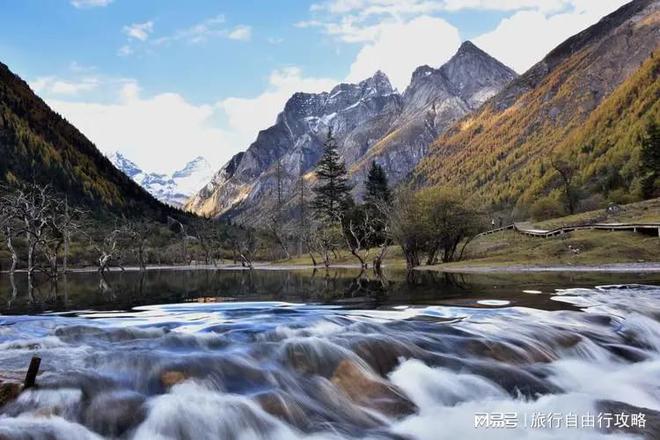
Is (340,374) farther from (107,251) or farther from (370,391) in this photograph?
(107,251)

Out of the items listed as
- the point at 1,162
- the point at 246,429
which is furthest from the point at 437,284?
the point at 1,162

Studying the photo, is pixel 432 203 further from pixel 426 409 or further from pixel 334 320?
pixel 426 409

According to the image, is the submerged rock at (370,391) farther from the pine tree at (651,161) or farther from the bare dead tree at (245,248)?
the pine tree at (651,161)

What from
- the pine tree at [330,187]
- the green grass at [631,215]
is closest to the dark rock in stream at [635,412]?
the green grass at [631,215]

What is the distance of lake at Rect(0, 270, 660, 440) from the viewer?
37.1 ft

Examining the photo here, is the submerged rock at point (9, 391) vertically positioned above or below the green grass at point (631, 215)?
below

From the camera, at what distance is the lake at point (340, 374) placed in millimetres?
11297

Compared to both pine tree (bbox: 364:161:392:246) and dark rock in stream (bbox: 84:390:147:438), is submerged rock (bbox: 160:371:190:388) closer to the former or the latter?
dark rock in stream (bbox: 84:390:147:438)

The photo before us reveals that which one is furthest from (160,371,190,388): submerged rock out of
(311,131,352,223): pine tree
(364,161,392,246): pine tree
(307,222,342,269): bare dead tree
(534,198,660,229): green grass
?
(311,131,352,223): pine tree

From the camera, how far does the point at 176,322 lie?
68.2 ft

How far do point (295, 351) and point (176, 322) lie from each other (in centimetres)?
722

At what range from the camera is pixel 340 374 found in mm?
13797

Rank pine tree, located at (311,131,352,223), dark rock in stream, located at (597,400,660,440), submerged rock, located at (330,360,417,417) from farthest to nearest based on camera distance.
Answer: pine tree, located at (311,131,352,223), submerged rock, located at (330,360,417,417), dark rock in stream, located at (597,400,660,440)

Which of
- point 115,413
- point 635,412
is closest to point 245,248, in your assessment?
point 115,413
